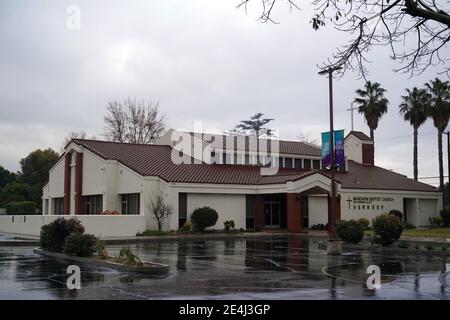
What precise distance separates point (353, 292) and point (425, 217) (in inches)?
1705

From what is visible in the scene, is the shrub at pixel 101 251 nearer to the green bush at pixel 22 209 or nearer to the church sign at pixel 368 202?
the church sign at pixel 368 202

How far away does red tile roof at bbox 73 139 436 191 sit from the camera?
4194 cm

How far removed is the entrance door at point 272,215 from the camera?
45.7 meters

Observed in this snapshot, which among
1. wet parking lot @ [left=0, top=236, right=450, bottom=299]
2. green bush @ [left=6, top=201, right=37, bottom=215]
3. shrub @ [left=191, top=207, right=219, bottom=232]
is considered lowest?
wet parking lot @ [left=0, top=236, right=450, bottom=299]

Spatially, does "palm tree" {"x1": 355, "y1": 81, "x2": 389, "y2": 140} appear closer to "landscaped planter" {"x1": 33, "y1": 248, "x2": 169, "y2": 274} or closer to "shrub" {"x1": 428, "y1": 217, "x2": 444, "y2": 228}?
"shrub" {"x1": 428, "y1": 217, "x2": 444, "y2": 228}

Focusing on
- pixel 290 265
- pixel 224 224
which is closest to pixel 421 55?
pixel 290 265

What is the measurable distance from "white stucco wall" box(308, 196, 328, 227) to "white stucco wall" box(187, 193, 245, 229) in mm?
6587

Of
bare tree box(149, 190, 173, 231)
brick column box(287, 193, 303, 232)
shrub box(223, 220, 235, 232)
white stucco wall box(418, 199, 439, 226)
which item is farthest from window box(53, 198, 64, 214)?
white stucco wall box(418, 199, 439, 226)

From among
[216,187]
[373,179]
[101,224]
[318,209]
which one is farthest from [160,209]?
[373,179]

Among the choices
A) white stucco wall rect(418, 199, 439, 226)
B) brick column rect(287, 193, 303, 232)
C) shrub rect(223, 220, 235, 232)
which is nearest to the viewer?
shrub rect(223, 220, 235, 232)

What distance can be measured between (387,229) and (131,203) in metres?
20.7

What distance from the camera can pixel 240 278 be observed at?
1548 cm

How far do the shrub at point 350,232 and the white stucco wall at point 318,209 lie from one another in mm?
17022
